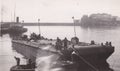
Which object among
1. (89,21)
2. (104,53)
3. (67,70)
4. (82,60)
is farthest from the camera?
(89,21)

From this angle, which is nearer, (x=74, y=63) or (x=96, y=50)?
(x=74, y=63)

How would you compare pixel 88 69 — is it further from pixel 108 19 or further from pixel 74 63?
pixel 108 19

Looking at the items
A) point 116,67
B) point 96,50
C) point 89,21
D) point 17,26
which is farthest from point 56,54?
point 89,21

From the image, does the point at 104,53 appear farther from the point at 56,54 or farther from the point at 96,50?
the point at 56,54

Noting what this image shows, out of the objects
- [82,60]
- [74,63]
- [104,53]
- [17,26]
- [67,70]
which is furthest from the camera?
[17,26]

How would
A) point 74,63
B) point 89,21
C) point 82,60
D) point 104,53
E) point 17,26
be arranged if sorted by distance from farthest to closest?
point 89,21 < point 17,26 < point 104,53 < point 82,60 < point 74,63

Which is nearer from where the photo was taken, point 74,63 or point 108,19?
point 74,63

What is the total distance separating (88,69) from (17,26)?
3093 inches

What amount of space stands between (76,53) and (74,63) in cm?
184

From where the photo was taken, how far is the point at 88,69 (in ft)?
90.0

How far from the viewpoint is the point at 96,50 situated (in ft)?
92.8

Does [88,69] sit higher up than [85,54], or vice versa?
[85,54]

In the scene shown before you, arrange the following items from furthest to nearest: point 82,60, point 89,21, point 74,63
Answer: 1. point 89,21
2. point 82,60
3. point 74,63

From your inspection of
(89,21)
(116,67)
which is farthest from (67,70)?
(89,21)
